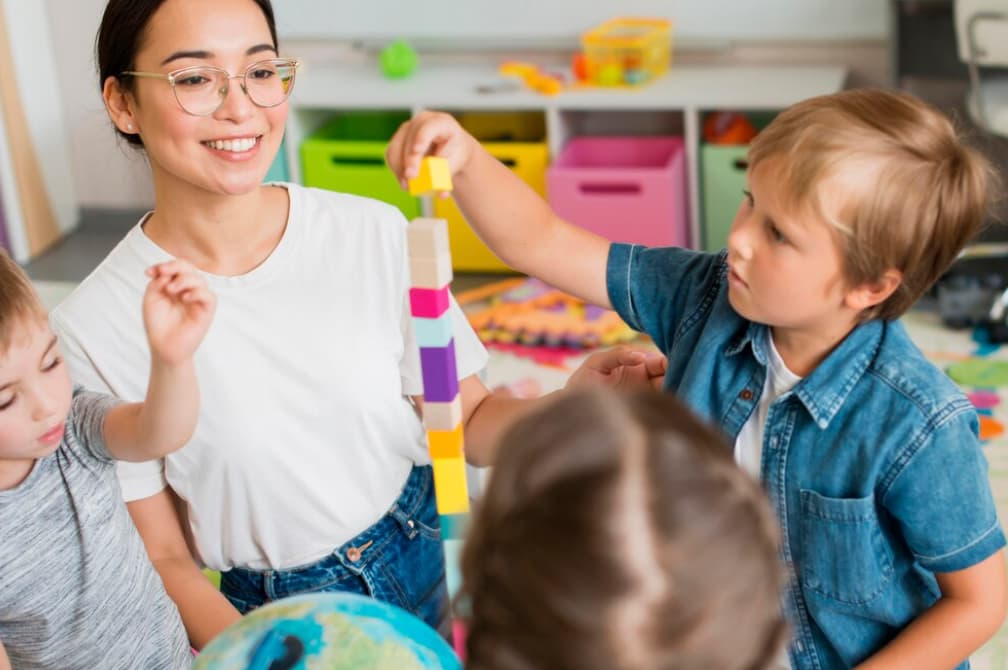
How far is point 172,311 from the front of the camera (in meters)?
1.16

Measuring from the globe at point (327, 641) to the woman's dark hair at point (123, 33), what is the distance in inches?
28.0

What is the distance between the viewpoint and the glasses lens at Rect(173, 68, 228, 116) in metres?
1.42

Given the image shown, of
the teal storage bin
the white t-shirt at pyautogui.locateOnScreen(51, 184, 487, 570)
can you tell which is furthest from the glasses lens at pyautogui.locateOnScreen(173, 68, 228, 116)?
the teal storage bin

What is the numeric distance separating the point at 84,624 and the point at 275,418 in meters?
0.30

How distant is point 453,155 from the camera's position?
129 cm

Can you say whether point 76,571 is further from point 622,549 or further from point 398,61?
point 398,61

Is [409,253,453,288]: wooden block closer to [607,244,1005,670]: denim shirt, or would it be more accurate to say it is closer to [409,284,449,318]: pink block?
[409,284,449,318]: pink block

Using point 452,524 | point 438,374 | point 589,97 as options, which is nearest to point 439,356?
point 438,374

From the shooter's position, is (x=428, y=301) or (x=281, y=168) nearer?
(x=428, y=301)

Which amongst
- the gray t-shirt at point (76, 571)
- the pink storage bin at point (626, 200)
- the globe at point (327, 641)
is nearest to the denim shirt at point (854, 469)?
the globe at point (327, 641)

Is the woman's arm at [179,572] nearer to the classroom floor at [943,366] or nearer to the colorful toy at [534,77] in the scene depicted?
the classroom floor at [943,366]

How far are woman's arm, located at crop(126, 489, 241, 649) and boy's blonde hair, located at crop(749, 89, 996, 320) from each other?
0.70 m

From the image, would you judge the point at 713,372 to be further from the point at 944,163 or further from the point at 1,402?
the point at 1,402

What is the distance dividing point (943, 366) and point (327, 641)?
2498mm
